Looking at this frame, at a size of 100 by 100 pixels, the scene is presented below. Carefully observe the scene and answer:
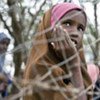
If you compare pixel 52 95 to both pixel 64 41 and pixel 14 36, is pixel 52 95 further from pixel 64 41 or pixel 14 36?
pixel 14 36

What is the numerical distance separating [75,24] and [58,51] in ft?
0.44

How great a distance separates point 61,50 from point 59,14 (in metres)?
0.16

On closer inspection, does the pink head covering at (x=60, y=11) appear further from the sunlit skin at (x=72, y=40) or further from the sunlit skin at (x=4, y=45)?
the sunlit skin at (x=4, y=45)

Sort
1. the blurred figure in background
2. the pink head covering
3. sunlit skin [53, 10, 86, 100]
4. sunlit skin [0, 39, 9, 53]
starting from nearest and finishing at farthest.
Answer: sunlit skin [53, 10, 86, 100]
the pink head covering
the blurred figure in background
sunlit skin [0, 39, 9, 53]

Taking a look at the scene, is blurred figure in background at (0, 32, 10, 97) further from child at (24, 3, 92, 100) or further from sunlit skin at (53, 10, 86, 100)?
sunlit skin at (53, 10, 86, 100)

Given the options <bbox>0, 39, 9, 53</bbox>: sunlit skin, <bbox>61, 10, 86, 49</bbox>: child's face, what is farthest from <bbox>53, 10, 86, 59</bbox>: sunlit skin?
<bbox>0, 39, 9, 53</bbox>: sunlit skin

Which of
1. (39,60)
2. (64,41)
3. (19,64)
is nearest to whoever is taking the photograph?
(64,41)

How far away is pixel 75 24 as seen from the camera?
1.90 m

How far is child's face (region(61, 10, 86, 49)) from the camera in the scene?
6.10 feet

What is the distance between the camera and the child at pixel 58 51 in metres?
1.82

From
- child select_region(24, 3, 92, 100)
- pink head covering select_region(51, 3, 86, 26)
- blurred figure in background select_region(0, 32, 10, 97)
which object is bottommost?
blurred figure in background select_region(0, 32, 10, 97)

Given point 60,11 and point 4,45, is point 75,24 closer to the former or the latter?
point 60,11

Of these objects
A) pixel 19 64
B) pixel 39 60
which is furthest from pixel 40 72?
pixel 19 64

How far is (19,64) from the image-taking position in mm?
3898
